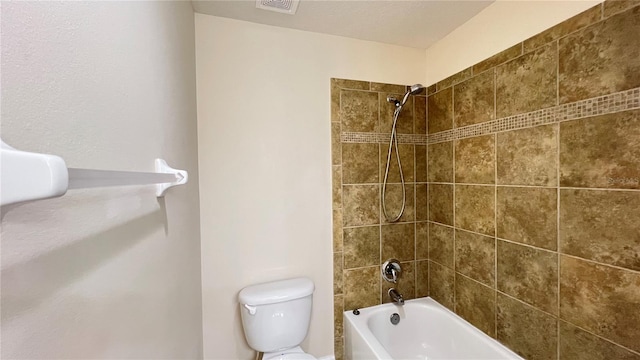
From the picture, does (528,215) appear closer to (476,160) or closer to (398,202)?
(476,160)

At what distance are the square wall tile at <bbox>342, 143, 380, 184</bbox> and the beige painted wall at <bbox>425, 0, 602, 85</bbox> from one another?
2.45 feet

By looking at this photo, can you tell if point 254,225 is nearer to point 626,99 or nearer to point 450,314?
point 450,314

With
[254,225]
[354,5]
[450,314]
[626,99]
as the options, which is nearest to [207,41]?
[354,5]

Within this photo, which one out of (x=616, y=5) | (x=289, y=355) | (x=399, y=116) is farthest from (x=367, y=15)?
(x=289, y=355)

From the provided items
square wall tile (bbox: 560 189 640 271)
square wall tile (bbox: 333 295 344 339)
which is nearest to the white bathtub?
square wall tile (bbox: 333 295 344 339)

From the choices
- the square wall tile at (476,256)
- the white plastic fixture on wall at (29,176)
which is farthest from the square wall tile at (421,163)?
the white plastic fixture on wall at (29,176)

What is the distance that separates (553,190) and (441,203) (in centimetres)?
68

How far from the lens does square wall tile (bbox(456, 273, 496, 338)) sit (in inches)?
55.1

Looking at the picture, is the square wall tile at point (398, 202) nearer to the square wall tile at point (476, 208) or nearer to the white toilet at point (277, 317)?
the square wall tile at point (476, 208)

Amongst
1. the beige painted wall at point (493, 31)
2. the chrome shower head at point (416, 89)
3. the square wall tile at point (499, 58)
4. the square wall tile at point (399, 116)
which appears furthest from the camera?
the square wall tile at point (399, 116)

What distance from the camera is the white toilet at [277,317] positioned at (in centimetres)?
140

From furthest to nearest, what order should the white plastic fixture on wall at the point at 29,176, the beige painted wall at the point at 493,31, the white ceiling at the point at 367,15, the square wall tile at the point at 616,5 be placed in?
the white ceiling at the point at 367,15
the beige painted wall at the point at 493,31
the square wall tile at the point at 616,5
the white plastic fixture on wall at the point at 29,176

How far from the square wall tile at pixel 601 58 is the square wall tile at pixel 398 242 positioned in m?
1.13

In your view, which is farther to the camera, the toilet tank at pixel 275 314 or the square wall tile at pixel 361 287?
the square wall tile at pixel 361 287
